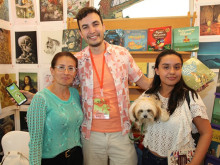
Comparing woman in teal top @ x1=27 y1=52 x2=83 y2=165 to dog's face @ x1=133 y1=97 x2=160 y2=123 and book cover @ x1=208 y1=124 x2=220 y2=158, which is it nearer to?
dog's face @ x1=133 y1=97 x2=160 y2=123

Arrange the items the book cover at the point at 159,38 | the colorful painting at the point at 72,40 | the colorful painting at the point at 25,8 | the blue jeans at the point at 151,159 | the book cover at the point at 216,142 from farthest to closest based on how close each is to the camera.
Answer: the colorful painting at the point at 25,8, the colorful painting at the point at 72,40, the book cover at the point at 159,38, the book cover at the point at 216,142, the blue jeans at the point at 151,159

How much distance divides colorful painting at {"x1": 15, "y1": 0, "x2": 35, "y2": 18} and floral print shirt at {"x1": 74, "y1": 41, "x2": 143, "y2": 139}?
6.28ft

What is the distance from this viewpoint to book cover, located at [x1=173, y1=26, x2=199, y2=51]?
236 cm

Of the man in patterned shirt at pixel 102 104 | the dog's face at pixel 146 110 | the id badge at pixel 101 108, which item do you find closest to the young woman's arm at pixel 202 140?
the dog's face at pixel 146 110

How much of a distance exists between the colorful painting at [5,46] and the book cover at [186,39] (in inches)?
113

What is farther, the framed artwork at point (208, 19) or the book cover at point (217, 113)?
the framed artwork at point (208, 19)

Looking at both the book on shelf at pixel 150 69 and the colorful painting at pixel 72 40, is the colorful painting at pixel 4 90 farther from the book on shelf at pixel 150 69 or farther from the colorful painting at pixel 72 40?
the book on shelf at pixel 150 69

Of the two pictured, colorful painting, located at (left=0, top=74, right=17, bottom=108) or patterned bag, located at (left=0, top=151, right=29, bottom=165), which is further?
A: colorful painting, located at (left=0, top=74, right=17, bottom=108)

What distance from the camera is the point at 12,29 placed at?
3.15 m

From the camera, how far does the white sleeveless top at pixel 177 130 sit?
52.4 inches

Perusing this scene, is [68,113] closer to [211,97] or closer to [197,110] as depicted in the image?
[197,110]

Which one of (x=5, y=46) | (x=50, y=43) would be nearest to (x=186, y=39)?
(x=50, y=43)

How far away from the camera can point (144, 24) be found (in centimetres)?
268

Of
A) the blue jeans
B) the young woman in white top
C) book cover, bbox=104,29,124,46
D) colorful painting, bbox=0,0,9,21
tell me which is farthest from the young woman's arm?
colorful painting, bbox=0,0,9,21
